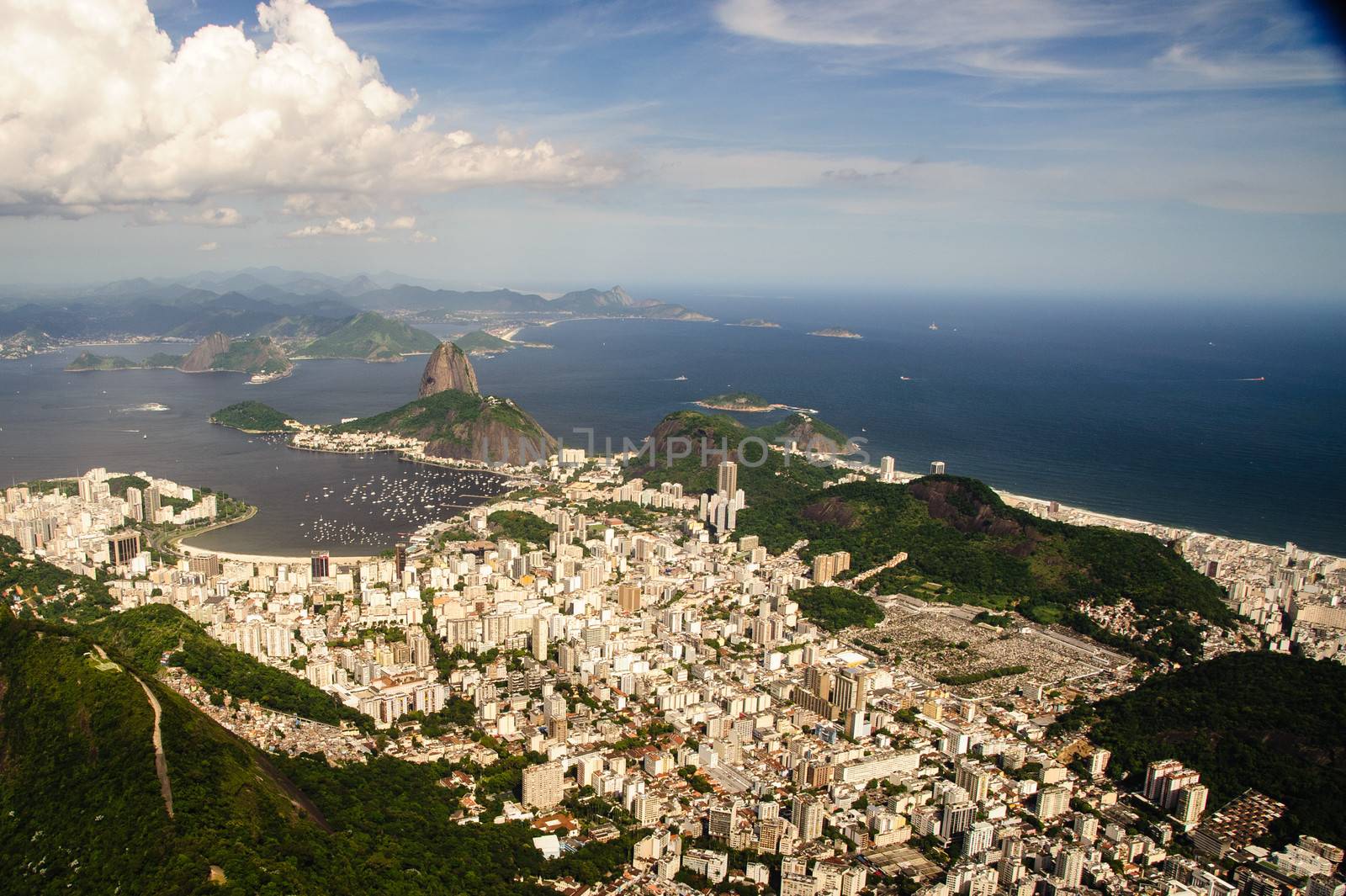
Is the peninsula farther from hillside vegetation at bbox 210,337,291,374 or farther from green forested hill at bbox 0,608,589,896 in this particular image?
hillside vegetation at bbox 210,337,291,374

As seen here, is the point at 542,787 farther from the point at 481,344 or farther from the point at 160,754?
the point at 481,344

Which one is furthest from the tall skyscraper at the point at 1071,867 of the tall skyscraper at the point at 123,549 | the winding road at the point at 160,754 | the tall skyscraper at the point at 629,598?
the tall skyscraper at the point at 123,549

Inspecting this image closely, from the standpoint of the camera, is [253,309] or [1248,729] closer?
[1248,729]

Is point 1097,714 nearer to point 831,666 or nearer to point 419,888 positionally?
point 831,666

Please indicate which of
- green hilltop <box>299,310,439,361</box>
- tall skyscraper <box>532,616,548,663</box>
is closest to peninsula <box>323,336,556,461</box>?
tall skyscraper <box>532,616,548,663</box>

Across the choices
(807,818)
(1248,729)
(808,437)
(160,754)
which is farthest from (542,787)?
(808,437)

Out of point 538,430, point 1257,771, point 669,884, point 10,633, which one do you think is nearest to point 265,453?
point 538,430

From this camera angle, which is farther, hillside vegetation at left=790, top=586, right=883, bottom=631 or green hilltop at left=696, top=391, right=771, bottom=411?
green hilltop at left=696, top=391, right=771, bottom=411
